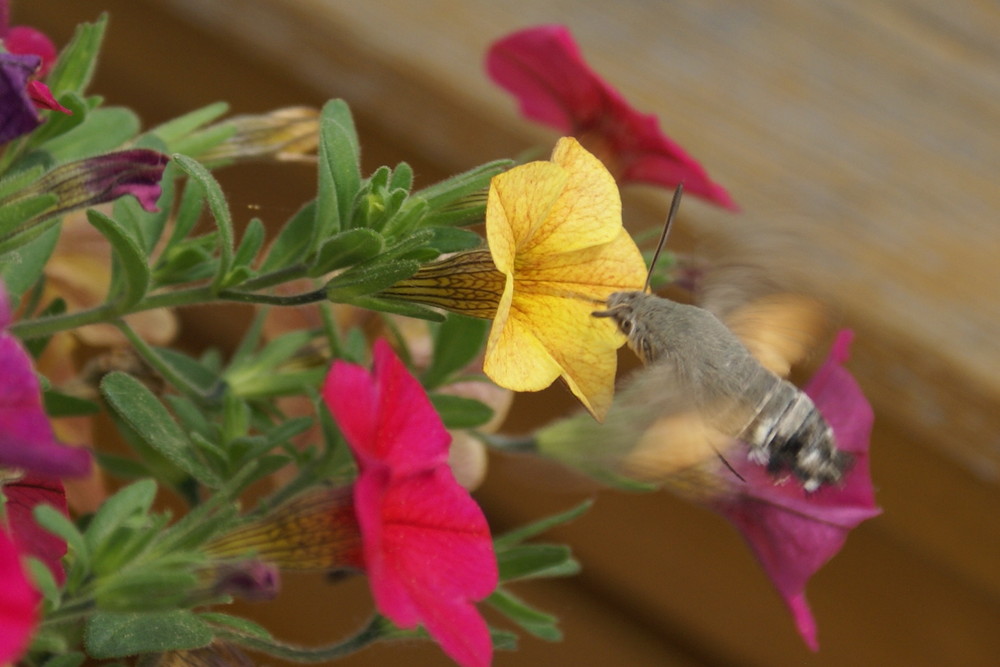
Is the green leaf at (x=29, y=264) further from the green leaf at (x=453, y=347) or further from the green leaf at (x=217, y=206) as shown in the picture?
the green leaf at (x=453, y=347)

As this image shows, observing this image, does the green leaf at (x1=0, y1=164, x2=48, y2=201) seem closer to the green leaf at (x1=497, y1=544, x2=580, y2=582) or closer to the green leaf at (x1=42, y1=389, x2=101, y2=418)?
the green leaf at (x1=42, y1=389, x2=101, y2=418)

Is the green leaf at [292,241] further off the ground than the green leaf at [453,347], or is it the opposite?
the green leaf at [292,241]

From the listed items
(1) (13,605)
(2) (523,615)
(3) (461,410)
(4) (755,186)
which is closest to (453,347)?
(3) (461,410)

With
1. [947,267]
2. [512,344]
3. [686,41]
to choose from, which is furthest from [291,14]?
[512,344]

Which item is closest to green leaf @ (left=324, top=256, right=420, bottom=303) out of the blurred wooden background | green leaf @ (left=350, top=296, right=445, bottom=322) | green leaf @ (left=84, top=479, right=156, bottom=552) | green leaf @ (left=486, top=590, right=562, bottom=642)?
green leaf @ (left=350, top=296, right=445, bottom=322)

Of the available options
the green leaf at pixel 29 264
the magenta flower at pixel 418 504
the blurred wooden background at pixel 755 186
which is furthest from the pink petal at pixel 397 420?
the blurred wooden background at pixel 755 186
